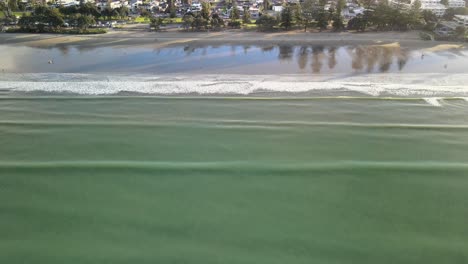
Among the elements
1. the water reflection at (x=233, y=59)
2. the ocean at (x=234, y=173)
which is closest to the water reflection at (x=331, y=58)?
the water reflection at (x=233, y=59)

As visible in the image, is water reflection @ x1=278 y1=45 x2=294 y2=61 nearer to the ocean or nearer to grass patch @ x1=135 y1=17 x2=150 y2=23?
the ocean

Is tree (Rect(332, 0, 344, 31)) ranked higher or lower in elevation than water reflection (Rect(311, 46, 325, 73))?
higher

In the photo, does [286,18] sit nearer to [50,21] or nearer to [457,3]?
[50,21]

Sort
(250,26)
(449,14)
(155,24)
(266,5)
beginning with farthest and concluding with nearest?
1. (266,5)
2. (449,14)
3. (250,26)
4. (155,24)

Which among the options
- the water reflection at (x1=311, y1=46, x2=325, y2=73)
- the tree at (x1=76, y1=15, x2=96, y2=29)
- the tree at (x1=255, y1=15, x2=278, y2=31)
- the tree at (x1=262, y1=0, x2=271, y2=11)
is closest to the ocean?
the water reflection at (x1=311, y1=46, x2=325, y2=73)

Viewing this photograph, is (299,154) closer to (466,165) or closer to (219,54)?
(466,165)

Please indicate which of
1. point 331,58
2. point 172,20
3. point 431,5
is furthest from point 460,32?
point 172,20
